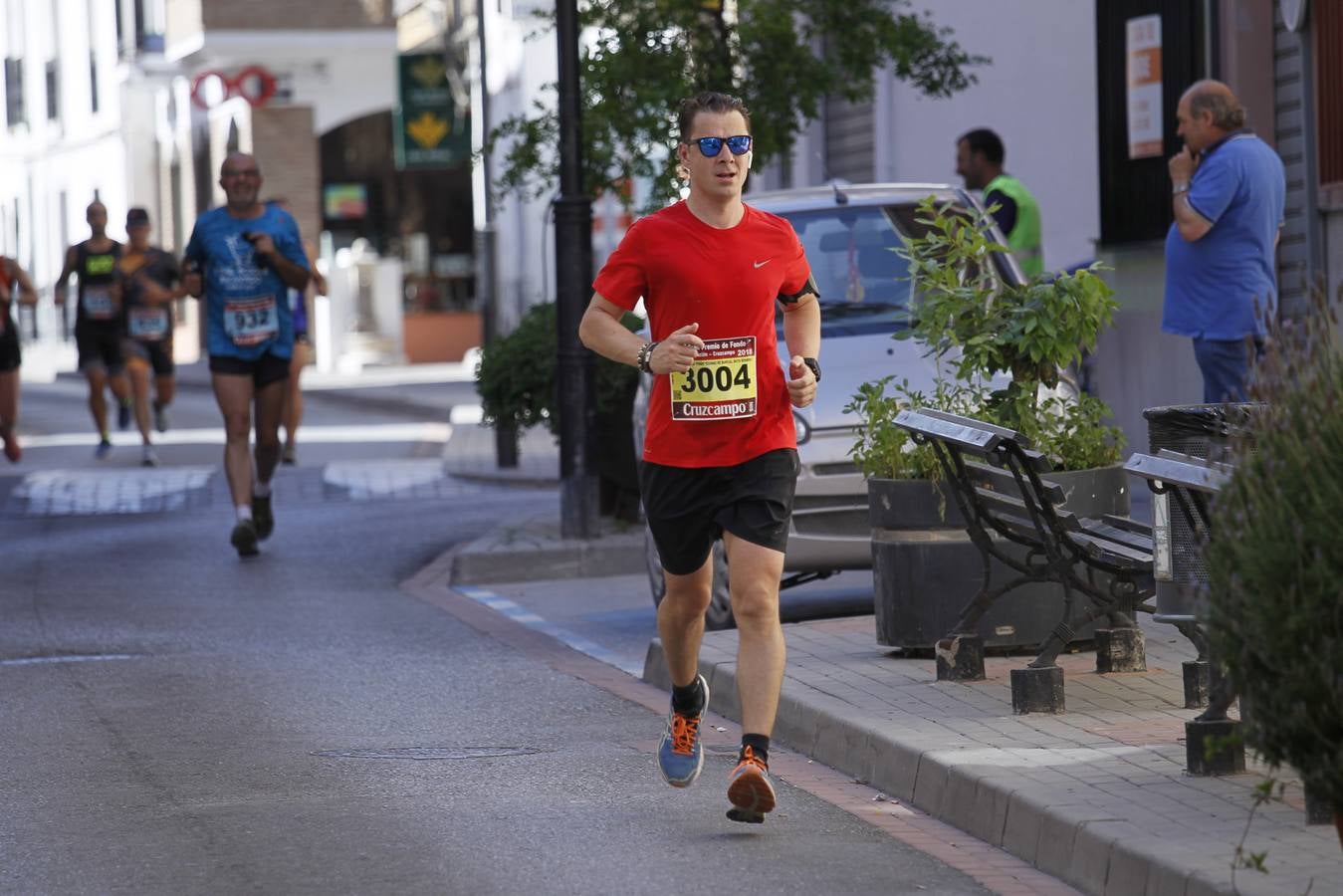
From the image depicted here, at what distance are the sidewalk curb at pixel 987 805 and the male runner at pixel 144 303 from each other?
509 inches

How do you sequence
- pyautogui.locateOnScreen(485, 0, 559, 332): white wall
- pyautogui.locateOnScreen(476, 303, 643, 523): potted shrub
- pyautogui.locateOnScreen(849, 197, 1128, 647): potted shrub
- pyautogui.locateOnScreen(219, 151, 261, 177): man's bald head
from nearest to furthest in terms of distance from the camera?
1. pyautogui.locateOnScreen(849, 197, 1128, 647): potted shrub
2. pyautogui.locateOnScreen(476, 303, 643, 523): potted shrub
3. pyautogui.locateOnScreen(219, 151, 261, 177): man's bald head
4. pyautogui.locateOnScreen(485, 0, 559, 332): white wall

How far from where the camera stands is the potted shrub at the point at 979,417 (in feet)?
27.2

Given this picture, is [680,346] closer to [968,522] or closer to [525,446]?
[968,522]

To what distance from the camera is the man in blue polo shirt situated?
10703mm

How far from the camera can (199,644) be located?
10.4m

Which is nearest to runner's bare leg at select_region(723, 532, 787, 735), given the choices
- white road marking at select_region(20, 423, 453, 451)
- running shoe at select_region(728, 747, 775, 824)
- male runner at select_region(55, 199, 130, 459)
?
running shoe at select_region(728, 747, 775, 824)

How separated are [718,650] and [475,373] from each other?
5.61m

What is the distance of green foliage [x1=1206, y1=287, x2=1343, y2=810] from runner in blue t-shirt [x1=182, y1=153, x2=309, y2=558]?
29.5 ft

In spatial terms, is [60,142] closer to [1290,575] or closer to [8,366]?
[8,366]

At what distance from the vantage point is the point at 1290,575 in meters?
4.55

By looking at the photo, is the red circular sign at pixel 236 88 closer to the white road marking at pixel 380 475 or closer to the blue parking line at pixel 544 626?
the white road marking at pixel 380 475

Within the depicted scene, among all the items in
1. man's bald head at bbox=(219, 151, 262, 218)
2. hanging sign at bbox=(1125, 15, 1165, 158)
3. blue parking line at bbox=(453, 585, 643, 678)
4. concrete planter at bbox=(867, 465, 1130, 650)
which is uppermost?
hanging sign at bbox=(1125, 15, 1165, 158)

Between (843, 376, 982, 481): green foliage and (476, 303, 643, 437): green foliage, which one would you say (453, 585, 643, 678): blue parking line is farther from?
(476, 303, 643, 437): green foliage

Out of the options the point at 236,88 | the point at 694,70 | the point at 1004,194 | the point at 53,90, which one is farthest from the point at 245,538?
the point at 53,90
